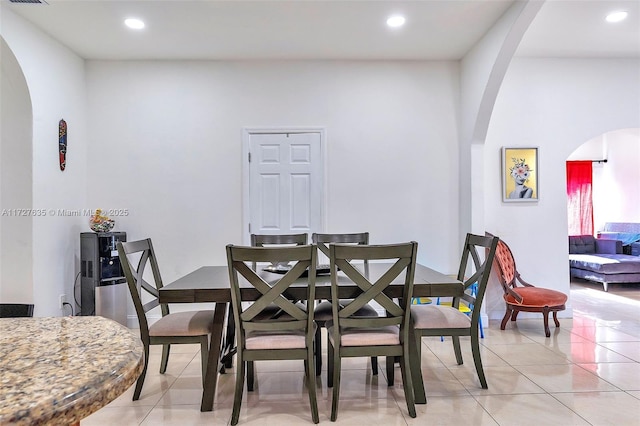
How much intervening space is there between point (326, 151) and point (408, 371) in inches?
104

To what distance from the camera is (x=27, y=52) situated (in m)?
3.35

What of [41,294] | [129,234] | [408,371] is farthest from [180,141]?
[408,371]

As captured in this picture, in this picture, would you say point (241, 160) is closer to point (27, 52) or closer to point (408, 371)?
point (27, 52)

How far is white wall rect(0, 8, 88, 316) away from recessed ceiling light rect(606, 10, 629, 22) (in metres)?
5.05

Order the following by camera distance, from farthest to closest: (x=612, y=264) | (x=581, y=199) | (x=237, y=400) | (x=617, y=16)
→ (x=581, y=199) → (x=612, y=264) → (x=617, y=16) → (x=237, y=400)

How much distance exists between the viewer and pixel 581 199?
7785 mm

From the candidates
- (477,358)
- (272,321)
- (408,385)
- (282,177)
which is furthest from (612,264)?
(272,321)

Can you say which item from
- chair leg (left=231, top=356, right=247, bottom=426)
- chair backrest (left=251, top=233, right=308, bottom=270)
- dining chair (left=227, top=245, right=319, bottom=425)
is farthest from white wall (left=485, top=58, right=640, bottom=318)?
chair leg (left=231, top=356, right=247, bottom=426)

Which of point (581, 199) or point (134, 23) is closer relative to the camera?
point (134, 23)

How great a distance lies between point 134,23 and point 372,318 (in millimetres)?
3167

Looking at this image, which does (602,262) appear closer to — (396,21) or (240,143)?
(396,21)

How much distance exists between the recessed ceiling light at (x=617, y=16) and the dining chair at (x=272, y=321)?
3464mm

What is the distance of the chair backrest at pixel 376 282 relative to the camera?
215cm

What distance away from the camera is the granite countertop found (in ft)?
1.77
